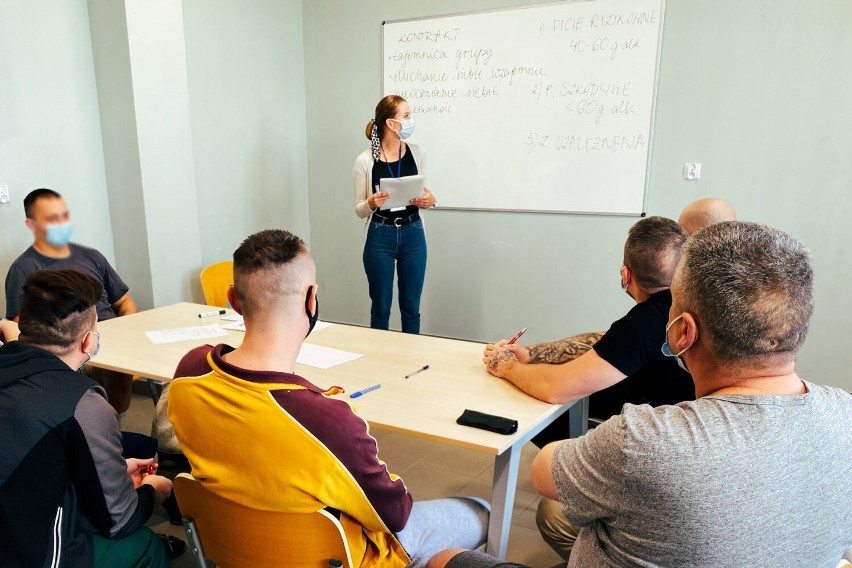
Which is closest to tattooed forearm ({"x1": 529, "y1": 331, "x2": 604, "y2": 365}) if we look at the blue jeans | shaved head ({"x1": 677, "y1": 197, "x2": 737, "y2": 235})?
shaved head ({"x1": 677, "y1": 197, "x2": 737, "y2": 235})

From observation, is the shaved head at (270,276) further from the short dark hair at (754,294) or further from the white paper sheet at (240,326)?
the white paper sheet at (240,326)

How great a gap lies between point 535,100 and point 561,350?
101 inches

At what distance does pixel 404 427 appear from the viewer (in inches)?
63.0

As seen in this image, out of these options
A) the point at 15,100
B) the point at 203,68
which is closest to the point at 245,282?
the point at 15,100

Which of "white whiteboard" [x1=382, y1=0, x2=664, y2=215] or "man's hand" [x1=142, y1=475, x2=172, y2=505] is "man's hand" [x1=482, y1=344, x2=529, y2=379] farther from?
"white whiteboard" [x1=382, y1=0, x2=664, y2=215]

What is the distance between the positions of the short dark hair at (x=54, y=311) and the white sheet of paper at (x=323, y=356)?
2.37ft

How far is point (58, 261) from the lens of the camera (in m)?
2.93

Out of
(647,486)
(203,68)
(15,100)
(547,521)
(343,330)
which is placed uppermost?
(203,68)

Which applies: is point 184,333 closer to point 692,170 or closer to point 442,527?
point 442,527

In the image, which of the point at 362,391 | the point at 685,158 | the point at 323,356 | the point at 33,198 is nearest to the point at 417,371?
the point at 362,391

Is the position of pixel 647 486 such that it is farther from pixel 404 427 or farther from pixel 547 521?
pixel 547 521

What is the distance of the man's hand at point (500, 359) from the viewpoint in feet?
6.41

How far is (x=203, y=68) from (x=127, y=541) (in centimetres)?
331

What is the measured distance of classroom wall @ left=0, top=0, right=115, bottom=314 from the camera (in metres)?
3.12
